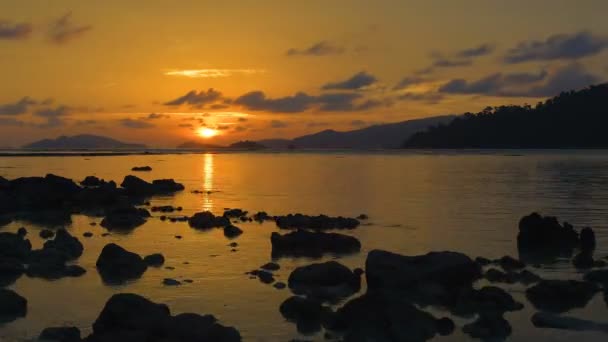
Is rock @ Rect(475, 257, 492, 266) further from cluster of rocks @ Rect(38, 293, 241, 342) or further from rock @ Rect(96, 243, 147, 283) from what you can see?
rock @ Rect(96, 243, 147, 283)

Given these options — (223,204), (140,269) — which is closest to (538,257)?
(140,269)

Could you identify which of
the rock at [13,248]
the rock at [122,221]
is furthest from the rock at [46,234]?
the rock at [13,248]

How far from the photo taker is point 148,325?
18.2m

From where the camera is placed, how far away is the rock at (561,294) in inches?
894

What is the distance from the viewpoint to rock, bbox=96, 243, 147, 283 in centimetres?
2761

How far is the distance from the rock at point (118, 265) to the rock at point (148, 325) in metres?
8.51

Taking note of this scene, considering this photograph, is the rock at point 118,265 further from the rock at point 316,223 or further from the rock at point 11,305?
the rock at point 316,223

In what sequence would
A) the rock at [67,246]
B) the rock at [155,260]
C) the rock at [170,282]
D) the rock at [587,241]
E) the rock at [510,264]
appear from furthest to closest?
1. the rock at [587,241]
2. the rock at [67,246]
3. the rock at [155,260]
4. the rock at [510,264]
5. the rock at [170,282]

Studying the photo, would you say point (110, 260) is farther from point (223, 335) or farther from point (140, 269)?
point (223, 335)

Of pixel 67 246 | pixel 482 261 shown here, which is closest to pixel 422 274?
pixel 482 261

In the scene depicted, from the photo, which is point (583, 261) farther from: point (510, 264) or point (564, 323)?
point (564, 323)

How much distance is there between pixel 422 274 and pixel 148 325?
11041 millimetres

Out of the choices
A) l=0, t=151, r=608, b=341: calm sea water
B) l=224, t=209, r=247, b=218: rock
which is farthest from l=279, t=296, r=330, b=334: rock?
l=224, t=209, r=247, b=218: rock

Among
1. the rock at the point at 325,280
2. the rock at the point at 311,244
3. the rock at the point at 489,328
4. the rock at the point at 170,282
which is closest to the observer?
the rock at the point at 489,328
